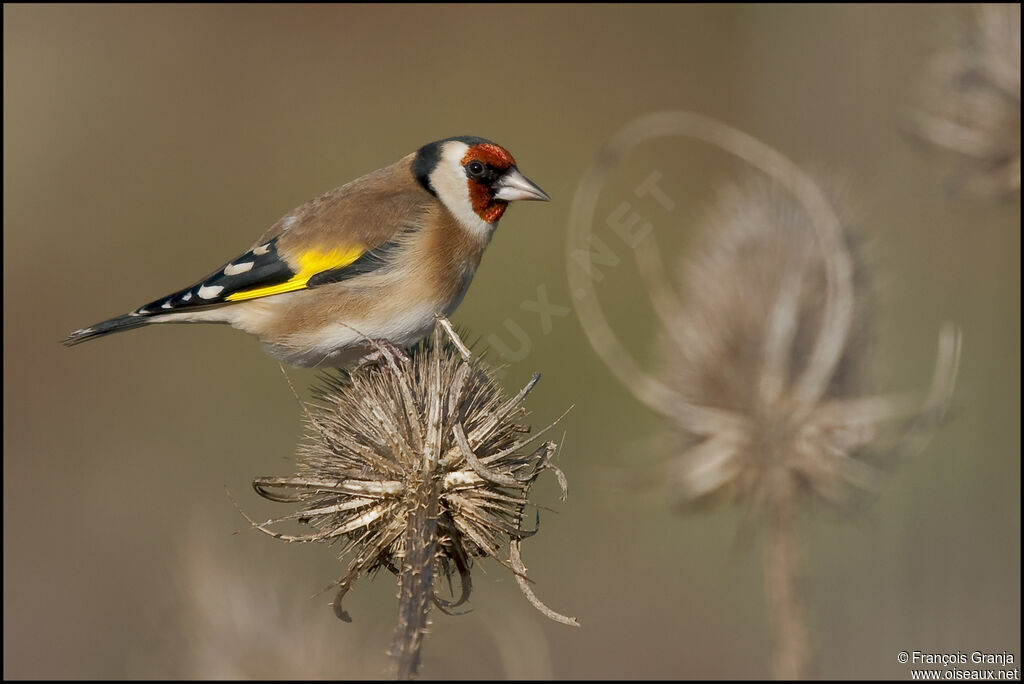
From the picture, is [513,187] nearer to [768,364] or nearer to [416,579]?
[768,364]

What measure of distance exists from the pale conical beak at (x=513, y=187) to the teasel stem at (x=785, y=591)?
5.82ft

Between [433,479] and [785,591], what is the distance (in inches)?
75.6

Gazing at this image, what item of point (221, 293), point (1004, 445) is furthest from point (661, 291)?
point (1004, 445)

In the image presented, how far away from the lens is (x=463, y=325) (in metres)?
4.05

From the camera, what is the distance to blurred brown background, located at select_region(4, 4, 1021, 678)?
18.9ft

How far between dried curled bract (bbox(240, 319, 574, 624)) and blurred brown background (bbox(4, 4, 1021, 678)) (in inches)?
14.1

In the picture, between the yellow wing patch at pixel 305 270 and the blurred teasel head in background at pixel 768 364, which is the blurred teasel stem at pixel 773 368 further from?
the yellow wing patch at pixel 305 270

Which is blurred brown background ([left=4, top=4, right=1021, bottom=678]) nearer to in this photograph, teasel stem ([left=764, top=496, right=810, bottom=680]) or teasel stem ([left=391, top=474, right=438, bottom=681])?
teasel stem ([left=764, top=496, right=810, bottom=680])

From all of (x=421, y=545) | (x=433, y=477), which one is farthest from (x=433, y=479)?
(x=421, y=545)

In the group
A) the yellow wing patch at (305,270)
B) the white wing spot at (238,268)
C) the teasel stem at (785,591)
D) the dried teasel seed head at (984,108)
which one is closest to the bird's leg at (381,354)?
the yellow wing patch at (305,270)

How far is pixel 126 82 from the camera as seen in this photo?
15.9m

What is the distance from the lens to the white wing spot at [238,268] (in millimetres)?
4742

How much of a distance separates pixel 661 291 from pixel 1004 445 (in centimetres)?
377

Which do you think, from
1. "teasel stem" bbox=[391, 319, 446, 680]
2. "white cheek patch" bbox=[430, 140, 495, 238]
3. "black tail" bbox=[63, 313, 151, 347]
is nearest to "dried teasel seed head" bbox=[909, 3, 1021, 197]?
"white cheek patch" bbox=[430, 140, 495, 238]
